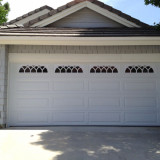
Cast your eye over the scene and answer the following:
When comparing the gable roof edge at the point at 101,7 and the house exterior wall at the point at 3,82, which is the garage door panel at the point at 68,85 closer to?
the house exterior wall at the point at 3,82

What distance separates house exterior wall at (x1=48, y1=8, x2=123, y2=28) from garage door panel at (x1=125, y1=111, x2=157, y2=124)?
12.0 ft

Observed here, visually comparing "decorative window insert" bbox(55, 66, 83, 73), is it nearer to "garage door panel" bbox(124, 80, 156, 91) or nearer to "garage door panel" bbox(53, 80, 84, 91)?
"garage door panel" bbox(53, 80, 84, 91)

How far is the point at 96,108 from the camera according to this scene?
7074 mm

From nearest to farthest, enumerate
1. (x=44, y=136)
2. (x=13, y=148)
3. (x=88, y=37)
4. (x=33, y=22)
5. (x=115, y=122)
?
(x=13, y=148), (x=44, y=136), (x=88, y=37), (x=115, y=122), (x=33, y=22)

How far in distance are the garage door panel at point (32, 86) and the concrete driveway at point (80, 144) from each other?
5.28ft

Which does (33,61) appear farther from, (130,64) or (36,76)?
(130,64)

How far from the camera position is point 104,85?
7.15m

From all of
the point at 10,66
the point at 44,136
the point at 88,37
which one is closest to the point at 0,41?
the point at 10,66

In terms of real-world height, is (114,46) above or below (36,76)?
above

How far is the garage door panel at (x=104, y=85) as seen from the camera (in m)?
7.14

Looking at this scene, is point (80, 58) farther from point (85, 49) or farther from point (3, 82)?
point (3, 82)

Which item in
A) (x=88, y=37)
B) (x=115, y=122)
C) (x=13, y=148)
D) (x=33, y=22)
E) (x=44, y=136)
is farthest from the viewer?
(x=33, y=22)

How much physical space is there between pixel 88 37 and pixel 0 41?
293cm

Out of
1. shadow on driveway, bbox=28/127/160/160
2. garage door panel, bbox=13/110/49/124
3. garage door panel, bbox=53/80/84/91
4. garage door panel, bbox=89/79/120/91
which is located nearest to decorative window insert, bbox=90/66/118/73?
garage door panel, bbox=89/79/120/91
